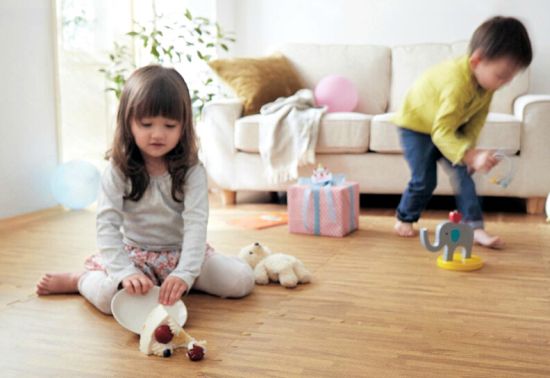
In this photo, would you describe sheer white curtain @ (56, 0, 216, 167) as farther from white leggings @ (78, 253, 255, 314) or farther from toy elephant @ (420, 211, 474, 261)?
toy elephant @ (420, 211, 474, 261)

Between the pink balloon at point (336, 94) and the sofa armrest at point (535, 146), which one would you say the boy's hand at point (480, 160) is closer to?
the sofa armrest at point (535, 146)

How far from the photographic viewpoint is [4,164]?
2777 millimetres

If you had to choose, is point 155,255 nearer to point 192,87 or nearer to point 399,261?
point 399,261

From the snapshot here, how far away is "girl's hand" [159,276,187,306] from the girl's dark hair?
0.24 meters

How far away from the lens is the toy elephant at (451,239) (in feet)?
6.62

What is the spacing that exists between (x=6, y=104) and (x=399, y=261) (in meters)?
1.75

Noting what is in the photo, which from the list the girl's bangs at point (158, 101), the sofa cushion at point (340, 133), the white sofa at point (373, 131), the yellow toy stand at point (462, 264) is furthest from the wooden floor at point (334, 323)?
the sofa cushion at point (340, 133)

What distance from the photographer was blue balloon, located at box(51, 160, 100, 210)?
9.66ft

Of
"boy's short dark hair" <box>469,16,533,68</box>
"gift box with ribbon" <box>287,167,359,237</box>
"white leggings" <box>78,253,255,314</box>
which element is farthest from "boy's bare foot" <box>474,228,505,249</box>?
"white leggings" <box>78,253,255,314</box>

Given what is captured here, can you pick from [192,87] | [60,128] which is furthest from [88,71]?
[192,87]

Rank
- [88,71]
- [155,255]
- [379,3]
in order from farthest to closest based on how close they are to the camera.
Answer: [379,3] < [88,71] < [155,255]

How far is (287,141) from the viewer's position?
10.2 ft

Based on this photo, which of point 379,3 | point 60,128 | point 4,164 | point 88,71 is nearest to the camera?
point 4,164

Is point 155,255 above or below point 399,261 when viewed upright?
above
